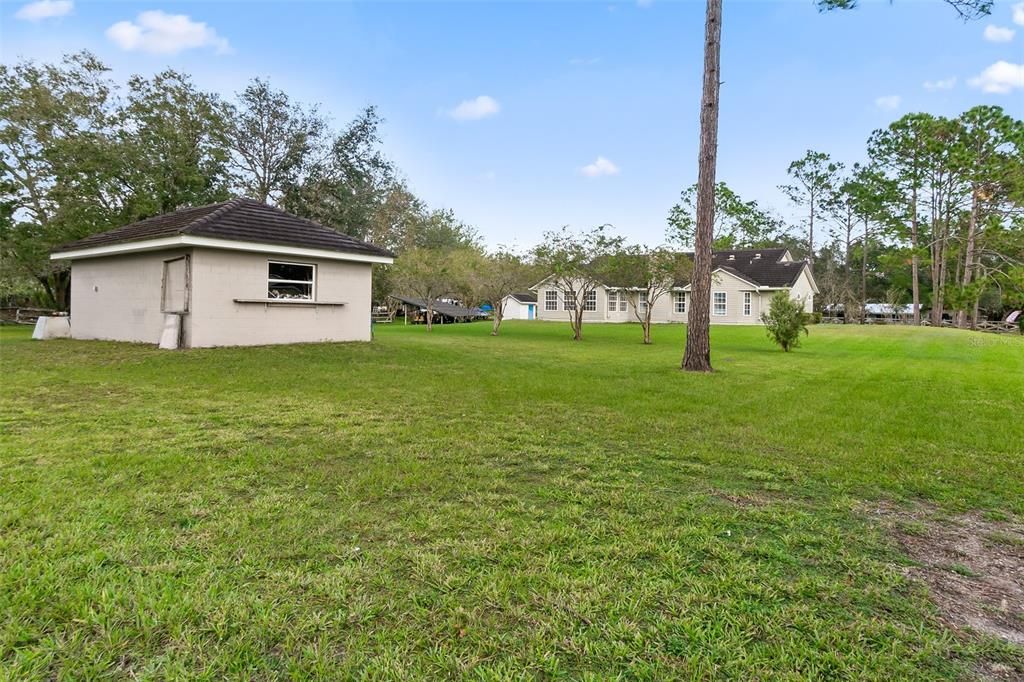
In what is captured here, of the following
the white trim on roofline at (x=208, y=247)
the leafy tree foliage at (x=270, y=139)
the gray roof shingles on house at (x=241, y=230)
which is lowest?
the white trim on roofline at (x=208, y=247)

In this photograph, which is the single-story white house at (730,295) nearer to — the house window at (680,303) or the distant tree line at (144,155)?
the house window at (680,303)

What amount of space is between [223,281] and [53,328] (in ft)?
22.8

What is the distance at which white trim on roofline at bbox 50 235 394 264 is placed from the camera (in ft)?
36.2

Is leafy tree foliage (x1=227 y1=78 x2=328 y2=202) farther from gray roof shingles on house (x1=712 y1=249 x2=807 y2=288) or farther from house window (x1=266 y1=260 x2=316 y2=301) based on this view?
gray roof shingles on house (x1=712 y1=249 x2=807 y2=288)

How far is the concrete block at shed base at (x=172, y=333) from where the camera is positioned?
11203 mm

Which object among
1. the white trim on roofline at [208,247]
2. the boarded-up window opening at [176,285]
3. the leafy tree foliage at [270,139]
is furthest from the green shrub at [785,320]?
the leafy tree foliage at [270,139]

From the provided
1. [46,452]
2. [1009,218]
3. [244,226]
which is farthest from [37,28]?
[1009,218]

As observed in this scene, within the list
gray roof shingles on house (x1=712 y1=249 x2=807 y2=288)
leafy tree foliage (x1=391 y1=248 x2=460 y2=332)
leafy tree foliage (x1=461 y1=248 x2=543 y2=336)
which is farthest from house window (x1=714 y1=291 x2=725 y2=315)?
leafy tree foliage (x1=391 y1=248 x2=460 y2=332)

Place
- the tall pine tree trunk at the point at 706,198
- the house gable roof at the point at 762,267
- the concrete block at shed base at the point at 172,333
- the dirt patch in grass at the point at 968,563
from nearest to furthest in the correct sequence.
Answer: the dirt patch in grass at the point at 968,563 → the tall pine tree trunk at the point at 706,198 → the concrete block at shed base at the point at 172,333 → the house gable roof at the point at 762,267

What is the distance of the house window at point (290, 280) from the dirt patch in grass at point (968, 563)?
12.6m

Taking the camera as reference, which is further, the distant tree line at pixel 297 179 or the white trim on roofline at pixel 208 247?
the distant tree line at pixel 297 179

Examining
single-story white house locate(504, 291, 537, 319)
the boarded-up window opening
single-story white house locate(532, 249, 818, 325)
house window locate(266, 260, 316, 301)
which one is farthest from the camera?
single-story white house locate(504, 291, 537, 319)

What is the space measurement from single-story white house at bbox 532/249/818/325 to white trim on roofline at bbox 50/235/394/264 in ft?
63.9

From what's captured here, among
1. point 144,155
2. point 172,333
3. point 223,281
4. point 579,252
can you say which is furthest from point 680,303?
point 172,333
